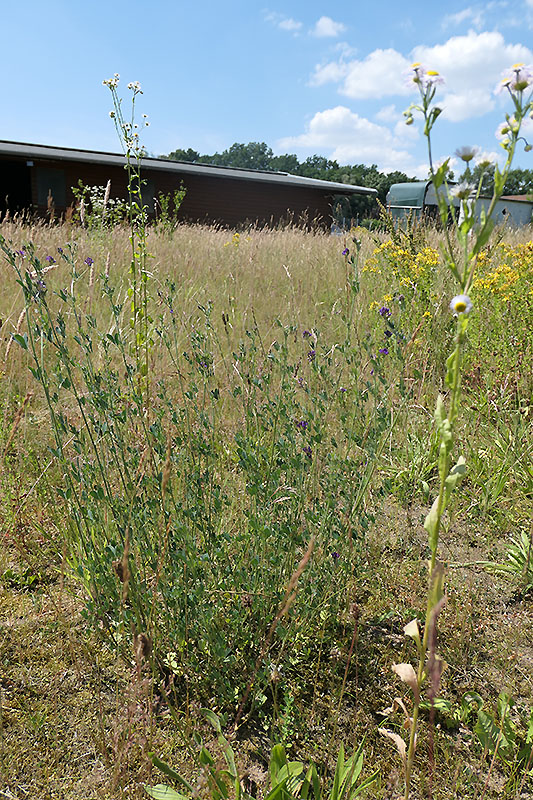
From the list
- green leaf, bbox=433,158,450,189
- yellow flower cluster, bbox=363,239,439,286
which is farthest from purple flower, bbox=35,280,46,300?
yellow flower cluster, bbox=363,239,439,286

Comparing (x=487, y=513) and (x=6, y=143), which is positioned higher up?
(x=6, y=143)

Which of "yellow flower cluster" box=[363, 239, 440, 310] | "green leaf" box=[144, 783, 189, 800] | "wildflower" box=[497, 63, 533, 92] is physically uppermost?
"wildflower" box=[497, 63, 533, 92]

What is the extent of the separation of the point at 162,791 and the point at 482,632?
1.19m

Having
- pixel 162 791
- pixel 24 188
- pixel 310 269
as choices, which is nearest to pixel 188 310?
pixel 310 269

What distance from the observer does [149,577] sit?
1955mm

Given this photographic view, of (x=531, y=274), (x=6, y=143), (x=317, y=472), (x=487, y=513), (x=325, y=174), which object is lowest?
(x=487, y=513)

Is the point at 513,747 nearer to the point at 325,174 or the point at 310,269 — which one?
the point at 310,269

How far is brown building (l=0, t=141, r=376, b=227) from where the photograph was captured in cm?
1983

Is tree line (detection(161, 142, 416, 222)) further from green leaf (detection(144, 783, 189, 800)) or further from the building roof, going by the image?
green leaf (detection(144, 783, 189, 800))

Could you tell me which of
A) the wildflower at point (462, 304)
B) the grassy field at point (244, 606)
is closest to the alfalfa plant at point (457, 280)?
the wildflower at point (462, 304)

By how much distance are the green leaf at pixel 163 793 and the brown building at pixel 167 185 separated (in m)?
17.1

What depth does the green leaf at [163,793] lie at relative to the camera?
4.26 feet

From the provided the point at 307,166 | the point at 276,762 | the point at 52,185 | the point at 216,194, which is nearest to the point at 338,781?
the point at 276,762

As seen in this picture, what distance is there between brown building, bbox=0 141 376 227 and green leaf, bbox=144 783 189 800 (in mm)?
17129
